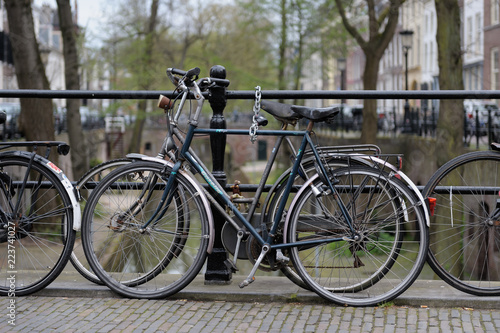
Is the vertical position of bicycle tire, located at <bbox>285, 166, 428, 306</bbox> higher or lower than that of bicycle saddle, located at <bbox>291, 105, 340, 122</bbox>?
lower

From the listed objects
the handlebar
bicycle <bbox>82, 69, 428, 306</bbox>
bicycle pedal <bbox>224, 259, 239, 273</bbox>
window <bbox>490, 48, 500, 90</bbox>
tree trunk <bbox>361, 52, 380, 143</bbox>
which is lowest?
bicycle pedal <bbox>224, 259, 239, 273</bbox>

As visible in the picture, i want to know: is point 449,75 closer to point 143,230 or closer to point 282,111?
point 282,111

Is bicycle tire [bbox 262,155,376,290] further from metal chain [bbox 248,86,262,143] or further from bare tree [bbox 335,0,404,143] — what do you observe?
bare tree [bbox 335,0,404,143]

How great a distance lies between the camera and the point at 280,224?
164 inches

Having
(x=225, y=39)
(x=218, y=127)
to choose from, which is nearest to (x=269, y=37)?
(x=225, y=39)

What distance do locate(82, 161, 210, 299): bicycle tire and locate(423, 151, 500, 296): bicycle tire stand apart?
1.37 meters

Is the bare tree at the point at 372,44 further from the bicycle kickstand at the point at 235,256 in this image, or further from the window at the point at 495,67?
the bicycle kickstand at the point at 235,256

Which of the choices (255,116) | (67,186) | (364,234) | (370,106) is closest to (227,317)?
(364,234)

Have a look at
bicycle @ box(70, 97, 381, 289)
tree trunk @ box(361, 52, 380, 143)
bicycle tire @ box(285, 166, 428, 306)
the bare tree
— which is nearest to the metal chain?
bicycle @ box(70, 97, 381, 289)

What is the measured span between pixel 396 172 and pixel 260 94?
36.7 inches

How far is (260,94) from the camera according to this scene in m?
4.34

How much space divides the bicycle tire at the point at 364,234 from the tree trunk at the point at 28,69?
9.90m

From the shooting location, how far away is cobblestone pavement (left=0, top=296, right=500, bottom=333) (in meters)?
3.72

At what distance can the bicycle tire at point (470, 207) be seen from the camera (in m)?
4.18
